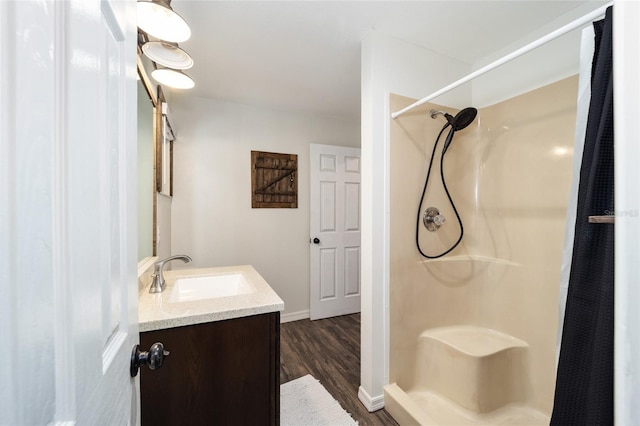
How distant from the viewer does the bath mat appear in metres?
1.54

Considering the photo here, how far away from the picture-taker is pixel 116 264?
1.74ft

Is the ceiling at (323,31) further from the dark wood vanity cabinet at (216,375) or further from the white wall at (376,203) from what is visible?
the dark wood vanity cabinet at (216,375)

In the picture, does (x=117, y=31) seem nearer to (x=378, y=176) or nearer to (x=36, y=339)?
(x=36, y=339)

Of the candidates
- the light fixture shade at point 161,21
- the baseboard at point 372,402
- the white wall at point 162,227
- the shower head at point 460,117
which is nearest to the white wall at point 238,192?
the white wall at point 162,227

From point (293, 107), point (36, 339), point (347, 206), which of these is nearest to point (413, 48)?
point (293, 107)

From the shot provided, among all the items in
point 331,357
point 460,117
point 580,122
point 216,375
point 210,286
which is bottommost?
point 331,357

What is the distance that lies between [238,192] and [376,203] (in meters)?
1.66

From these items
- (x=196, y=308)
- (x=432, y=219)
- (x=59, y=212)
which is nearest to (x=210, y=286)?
(x=196, y=308)

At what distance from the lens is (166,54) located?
1263mm

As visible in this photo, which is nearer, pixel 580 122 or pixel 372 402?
pixel 580 122

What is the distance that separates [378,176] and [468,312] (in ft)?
4.11

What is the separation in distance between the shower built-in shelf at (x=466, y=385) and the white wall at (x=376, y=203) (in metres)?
0.19

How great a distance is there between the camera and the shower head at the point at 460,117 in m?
1.71

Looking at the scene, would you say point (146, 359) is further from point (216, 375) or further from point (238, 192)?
point (238, 192)
